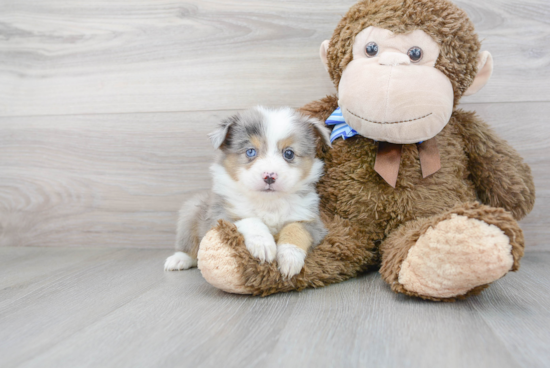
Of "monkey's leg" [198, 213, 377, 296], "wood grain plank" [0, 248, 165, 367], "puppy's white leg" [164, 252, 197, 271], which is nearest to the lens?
"wood grain plank" [0, 248, 165, 367]

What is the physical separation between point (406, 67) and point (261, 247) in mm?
728

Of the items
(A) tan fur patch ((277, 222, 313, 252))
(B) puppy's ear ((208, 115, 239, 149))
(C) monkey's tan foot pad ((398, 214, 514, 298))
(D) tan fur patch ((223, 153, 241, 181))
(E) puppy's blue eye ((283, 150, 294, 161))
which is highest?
(B) puppy's ear ((208, 115, 239, 149))

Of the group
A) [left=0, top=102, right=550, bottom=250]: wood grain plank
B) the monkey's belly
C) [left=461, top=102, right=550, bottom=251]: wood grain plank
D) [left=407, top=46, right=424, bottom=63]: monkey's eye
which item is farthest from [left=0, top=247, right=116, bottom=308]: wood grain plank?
[left=461, top=102, right=550, bottom=251]: wood grain plank

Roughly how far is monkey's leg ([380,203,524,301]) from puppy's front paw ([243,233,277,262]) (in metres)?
0.37

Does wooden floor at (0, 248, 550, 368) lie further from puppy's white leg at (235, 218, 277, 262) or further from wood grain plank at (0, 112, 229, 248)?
wood grain plank at (0, 112, 229, 248)

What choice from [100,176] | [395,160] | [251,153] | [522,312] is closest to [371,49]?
[395,160]

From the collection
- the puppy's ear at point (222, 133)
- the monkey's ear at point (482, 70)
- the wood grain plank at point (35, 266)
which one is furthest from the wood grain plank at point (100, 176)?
the monkey's ear at point (482, 70)

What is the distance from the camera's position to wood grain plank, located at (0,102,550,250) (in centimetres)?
214

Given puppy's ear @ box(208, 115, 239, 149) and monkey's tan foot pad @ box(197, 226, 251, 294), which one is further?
puppy's ear @ box(208, 115, 239, 149)

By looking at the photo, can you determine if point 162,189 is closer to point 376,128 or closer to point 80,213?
point 80,213

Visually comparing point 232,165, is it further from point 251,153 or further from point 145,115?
point 145,115

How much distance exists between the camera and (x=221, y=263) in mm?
1295

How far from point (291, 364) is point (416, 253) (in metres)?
0.53

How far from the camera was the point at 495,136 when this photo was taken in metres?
1.68
